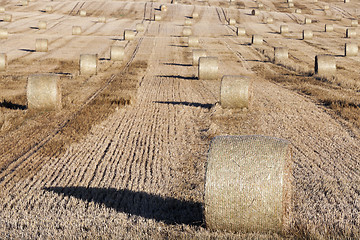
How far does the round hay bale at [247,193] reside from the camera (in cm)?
668

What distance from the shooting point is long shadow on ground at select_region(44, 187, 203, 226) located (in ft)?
24.8

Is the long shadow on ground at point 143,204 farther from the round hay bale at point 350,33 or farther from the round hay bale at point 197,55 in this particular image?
the round hay bale at point 350,33

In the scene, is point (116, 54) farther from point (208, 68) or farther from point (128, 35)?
point (128, 35)

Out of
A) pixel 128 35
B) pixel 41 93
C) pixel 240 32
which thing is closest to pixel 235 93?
pixel 41 93

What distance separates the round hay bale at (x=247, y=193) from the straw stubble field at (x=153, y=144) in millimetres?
220

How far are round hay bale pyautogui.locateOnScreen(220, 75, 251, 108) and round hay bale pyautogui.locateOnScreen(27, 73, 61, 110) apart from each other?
5.55 meters

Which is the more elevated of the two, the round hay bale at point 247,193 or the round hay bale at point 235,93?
the round hay bale at point 247,193

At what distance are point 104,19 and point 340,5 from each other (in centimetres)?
4071

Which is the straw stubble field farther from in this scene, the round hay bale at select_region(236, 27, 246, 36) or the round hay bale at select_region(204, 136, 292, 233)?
the round hay bale at select_region(236, 27, 246, 36)

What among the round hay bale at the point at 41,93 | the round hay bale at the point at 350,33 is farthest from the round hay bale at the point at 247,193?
the round hay bale at the point at 350,33

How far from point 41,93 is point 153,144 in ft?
17.6

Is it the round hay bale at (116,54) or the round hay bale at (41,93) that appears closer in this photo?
the round hay bale at (41,93)

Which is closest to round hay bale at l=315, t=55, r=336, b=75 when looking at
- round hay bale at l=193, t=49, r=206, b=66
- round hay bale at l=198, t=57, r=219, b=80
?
round hay bale at l=198, t=57, r=219, b=80

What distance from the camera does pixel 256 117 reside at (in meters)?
15.4
